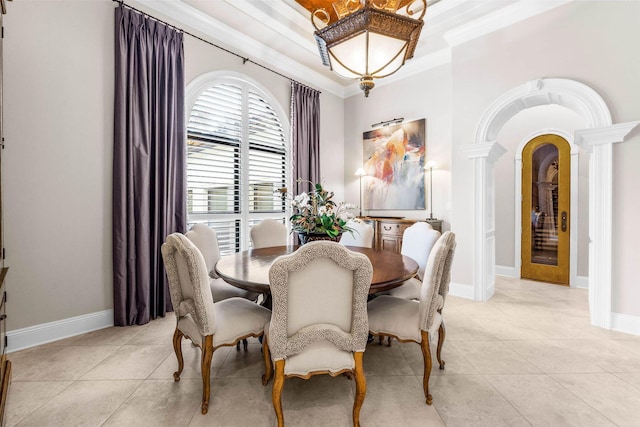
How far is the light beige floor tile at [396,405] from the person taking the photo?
1.65 m

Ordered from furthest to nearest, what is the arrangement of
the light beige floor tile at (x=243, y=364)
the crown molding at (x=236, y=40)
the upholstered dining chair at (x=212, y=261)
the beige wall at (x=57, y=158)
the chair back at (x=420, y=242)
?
the crown molding at (x=236, y=40)
the chair back at (x=420, y=242)
the upholstered dining chair at (x=212, y=261)
the beige wall at (x=57, y=158)
the light beige floor tile at (x=243, y=364)

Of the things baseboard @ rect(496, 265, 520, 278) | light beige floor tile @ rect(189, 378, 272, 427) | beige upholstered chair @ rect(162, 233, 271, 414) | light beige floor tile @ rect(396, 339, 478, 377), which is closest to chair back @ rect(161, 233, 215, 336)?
beige upholstered chair @ rect(162, 233, 271, 414)

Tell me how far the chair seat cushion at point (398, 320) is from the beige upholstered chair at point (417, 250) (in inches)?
19.0

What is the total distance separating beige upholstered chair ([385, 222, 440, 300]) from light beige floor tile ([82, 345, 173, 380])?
Answer: 6.30 feet

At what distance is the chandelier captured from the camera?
2094 mm

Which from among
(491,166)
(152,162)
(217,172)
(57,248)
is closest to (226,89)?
(217,172)

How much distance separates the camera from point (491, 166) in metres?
3.91

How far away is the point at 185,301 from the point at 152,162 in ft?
6.05

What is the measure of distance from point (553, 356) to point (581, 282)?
2.82m

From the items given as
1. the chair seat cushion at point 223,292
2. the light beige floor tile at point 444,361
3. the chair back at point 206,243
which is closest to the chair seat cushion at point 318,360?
the light beige floor tile at point 444,361

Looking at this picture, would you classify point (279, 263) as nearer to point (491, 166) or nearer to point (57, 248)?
point (57, 248)

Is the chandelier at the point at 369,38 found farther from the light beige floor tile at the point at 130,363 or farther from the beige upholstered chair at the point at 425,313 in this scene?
the light beige floor tile at the point at 130,363

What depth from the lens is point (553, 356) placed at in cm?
237

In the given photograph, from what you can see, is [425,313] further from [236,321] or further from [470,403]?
[236,321]
